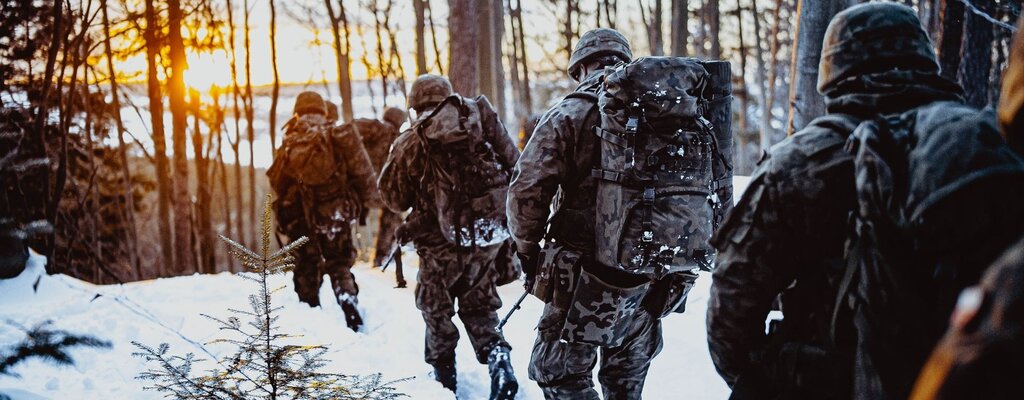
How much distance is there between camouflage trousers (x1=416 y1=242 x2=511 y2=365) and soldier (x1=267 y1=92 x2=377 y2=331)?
206 cm

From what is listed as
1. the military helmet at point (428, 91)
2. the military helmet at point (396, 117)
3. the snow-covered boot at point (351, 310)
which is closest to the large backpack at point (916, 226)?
the military helmet at point (428, 91)

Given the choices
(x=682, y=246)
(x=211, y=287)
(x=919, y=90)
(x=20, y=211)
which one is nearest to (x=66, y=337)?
(x=682, y=246)

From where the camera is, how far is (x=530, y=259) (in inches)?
142

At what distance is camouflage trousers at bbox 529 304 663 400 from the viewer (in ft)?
11.2

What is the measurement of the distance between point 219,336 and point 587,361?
3072 mm

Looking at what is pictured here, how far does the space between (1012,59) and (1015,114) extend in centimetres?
11

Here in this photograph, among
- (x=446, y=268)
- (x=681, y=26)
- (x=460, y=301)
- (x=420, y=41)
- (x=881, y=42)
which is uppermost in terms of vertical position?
(x=420, y=41)

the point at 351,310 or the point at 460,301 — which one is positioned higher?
the point at 460,301

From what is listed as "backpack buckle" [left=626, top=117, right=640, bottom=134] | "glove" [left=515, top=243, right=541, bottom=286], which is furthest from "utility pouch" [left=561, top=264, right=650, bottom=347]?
"backpack buckle" [left=626, top=117, right=640, bottom=134]

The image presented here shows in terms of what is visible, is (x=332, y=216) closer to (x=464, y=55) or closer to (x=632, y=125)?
(x=464, y=55)

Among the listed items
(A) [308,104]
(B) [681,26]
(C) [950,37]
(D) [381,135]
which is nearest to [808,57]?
(A) [308,104]

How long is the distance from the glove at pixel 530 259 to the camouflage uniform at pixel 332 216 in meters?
3.65

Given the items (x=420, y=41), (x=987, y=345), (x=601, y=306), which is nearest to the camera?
(x=987, y=345)

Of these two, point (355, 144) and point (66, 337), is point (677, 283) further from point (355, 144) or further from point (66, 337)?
point (355, 144)
